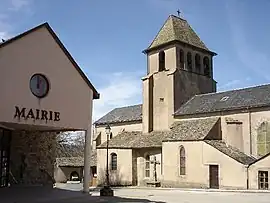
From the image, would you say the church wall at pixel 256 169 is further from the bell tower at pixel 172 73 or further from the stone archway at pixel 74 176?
the stone archway at pixel 74 176

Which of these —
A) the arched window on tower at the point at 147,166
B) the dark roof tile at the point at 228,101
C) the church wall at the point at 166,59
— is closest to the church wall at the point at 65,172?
the arched window on tower at the point at 147,166

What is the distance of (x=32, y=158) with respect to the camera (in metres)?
23.3

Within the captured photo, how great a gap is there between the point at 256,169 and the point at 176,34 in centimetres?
2012

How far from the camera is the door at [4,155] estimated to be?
2136 centimetres

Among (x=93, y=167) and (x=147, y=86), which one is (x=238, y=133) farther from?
(x=93, y=167)

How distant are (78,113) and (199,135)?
62.8ft

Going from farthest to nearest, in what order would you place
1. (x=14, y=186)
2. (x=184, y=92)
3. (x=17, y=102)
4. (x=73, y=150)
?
1. (x=73, y=150)
2. (x=184, y=92)
3. (x=14, y=186)
4. (x=17, y=102)

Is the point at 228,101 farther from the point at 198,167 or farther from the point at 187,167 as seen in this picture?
the point at 187,167

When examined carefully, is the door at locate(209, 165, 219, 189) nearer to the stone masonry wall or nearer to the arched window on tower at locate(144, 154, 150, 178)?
the arched window on tower at locate(144, 154, 150, 178)

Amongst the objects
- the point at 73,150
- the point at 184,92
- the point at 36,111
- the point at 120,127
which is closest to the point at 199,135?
the point at 184,92

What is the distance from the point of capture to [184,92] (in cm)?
4450

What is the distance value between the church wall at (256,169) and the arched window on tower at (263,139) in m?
3.25

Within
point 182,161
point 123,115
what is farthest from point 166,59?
point 182,161

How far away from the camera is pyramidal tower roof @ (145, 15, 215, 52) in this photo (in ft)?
150
